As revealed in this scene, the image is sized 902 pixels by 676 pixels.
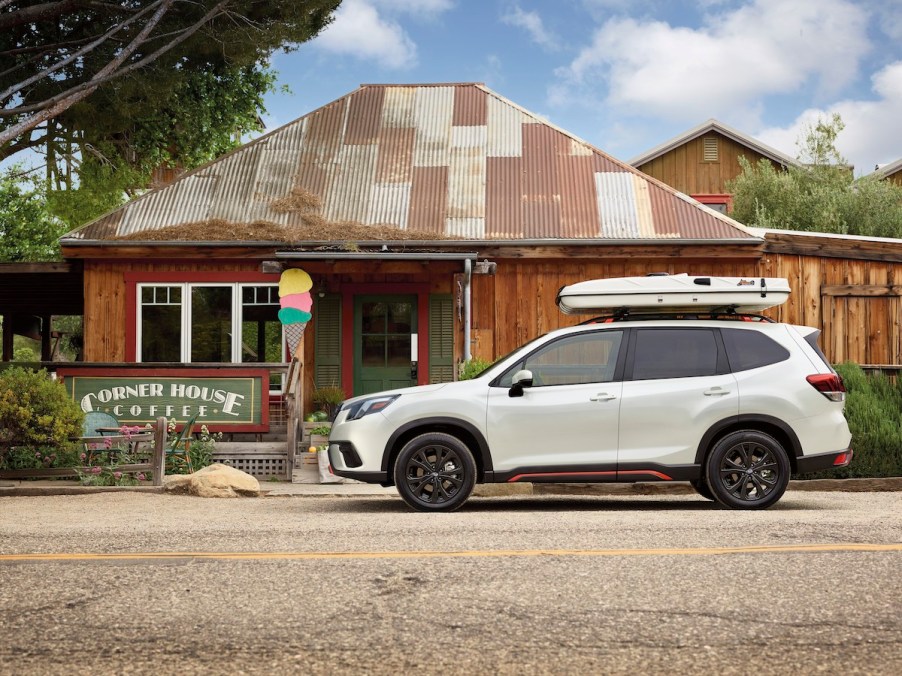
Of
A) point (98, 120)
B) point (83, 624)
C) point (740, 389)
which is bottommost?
point (83, 624)

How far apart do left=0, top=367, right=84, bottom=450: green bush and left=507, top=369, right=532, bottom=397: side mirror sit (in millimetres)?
6399

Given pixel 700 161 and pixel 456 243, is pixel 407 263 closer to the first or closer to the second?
pixel 456 243

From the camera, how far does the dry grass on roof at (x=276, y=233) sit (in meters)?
19.3

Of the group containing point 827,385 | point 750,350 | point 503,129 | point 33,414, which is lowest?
point 33,414

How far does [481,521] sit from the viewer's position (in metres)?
9.39

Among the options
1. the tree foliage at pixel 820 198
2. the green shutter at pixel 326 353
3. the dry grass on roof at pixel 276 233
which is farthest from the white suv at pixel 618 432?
the tree foliage at pixel 820 198

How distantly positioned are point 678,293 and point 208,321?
1102 centimetres

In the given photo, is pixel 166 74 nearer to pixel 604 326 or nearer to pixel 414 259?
pixel 414 259

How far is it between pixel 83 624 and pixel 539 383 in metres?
5.87

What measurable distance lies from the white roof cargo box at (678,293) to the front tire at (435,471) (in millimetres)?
1965

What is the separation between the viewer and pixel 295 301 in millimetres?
19000

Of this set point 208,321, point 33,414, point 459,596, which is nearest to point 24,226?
point 208,321

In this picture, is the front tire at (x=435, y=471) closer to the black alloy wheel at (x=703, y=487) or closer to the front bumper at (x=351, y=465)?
the front bumper at (x=351, y=465)

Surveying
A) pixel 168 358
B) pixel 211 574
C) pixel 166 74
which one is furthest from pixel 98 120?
pixel 211 574
